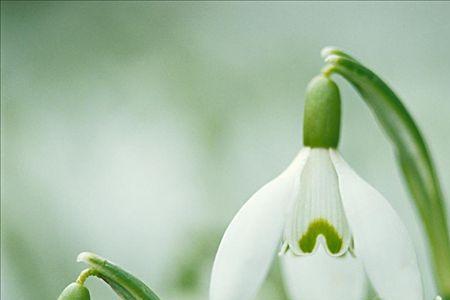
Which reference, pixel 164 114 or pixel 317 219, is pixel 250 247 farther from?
pixel 164 114

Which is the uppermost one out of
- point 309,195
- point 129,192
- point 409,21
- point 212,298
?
point 409,21

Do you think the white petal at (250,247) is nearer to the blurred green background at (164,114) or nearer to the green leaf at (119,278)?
the green leaf at (119,278)

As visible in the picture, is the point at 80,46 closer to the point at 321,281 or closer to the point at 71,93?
the point at 71,93

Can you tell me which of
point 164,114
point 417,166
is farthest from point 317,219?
point 164,114

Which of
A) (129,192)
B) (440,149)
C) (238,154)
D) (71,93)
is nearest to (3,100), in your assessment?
(71,93)

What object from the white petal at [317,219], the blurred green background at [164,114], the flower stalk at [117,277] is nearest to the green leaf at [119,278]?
the flower stalk at [117,277]

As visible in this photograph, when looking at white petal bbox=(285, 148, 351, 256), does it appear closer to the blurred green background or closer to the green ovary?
the green ovary
